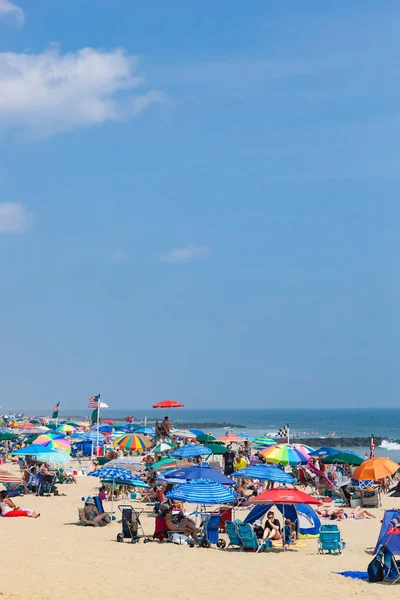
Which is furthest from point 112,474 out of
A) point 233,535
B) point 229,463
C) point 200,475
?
point 229,463

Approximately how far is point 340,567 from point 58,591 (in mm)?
4854

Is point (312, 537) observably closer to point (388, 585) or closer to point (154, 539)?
point (154, 539)

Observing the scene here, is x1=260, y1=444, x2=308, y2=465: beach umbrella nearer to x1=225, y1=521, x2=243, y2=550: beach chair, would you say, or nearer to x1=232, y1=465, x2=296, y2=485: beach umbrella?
x1=232, y1=465, x2=296, y2=485: beach umbrella

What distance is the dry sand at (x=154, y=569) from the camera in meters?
10.3

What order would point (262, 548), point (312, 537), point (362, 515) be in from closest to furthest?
point (262, 548), point (312, 537), point (362, 515)

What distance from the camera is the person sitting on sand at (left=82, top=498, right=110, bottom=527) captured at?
16.0m

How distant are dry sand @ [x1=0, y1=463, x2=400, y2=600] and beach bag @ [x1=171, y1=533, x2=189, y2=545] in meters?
0.19

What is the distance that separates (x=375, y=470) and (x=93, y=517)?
7165mm

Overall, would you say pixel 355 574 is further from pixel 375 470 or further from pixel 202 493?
pixel 375 470

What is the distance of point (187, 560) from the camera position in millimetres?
12680

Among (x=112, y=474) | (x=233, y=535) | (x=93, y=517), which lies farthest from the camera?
(x=112, y=474)

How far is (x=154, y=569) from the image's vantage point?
11773 millimetres

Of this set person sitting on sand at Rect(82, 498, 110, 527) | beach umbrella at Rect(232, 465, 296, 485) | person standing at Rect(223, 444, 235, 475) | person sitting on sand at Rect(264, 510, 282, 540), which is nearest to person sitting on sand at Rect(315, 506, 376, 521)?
beach umbrella at Rect(232, 465, 296, 485)

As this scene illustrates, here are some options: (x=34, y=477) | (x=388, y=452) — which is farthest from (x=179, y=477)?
(x=388, y=452)
